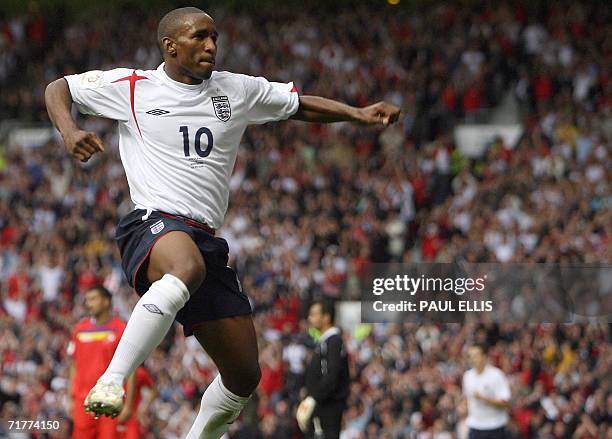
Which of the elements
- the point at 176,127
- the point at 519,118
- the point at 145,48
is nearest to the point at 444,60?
the point at 519,118

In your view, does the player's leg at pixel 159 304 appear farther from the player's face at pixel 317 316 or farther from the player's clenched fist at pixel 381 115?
the player's face at pixel 317 316

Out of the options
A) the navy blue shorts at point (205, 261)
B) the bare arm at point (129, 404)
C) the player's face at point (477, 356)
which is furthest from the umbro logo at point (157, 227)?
the player's face at point (477, 356)

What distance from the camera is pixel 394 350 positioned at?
14406 millimetres

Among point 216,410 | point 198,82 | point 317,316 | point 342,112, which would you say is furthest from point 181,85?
point 317,316

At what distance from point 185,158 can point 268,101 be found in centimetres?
68

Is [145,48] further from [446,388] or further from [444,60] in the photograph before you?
[446,388]

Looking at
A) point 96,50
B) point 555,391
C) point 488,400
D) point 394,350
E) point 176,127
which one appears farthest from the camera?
point 96,50

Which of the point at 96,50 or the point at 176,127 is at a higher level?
the point at 96,50

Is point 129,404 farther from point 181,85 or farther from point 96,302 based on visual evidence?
point 181,85

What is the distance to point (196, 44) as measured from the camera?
5949 mm

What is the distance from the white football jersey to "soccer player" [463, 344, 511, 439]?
5.66 metres

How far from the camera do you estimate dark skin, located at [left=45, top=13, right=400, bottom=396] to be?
556 centimetres

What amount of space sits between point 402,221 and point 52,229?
5720mm

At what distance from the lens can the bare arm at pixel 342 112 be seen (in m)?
6.27
